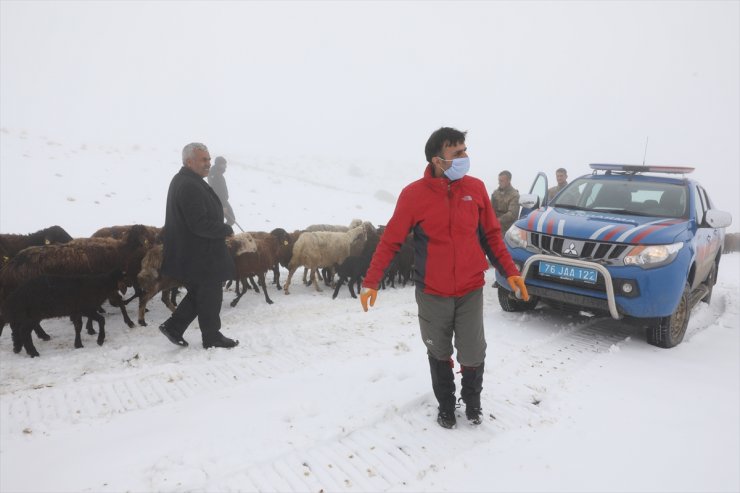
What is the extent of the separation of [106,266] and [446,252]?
4.52 meters

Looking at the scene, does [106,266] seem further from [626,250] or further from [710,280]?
[710,280]

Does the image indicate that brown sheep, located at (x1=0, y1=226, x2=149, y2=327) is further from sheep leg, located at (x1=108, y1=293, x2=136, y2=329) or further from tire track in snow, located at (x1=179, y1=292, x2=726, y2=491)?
tire track in snow, located at (x1=179, y1=292, x2=726, y2=491)

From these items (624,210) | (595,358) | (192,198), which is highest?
(192,198)

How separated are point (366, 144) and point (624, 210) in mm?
104386

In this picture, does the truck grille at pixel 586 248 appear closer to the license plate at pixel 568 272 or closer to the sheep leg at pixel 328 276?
the license plate at pixel 568 272

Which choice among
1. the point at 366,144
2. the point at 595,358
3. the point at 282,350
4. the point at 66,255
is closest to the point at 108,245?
the point at 66,255

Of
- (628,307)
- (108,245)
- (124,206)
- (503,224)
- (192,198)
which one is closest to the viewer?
(192,198)

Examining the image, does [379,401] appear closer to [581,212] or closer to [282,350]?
[282,350]

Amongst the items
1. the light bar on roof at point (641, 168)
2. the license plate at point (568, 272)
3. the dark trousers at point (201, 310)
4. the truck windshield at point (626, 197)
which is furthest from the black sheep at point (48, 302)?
the light bar on roof at point (641, 168)

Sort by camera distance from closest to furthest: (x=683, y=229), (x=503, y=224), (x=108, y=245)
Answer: (x=683, y=229), (x=108, y=245), (x=503, y=224)

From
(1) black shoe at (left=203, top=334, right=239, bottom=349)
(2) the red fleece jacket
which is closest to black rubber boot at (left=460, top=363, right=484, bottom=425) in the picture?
(2) the red fleece jacket

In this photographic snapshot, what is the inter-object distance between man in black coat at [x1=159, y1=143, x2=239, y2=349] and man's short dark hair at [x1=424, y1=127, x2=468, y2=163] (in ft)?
8.65

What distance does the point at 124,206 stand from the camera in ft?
48.1

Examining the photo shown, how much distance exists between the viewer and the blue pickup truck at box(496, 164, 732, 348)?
477cm
